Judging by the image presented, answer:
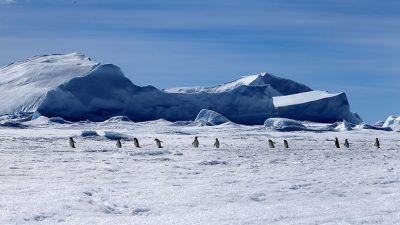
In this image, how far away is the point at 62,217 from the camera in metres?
7.37

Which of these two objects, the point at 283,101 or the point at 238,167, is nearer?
the point at 238,167

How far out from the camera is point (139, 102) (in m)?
71.7

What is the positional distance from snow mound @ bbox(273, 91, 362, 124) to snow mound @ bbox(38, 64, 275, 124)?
5836 millimetres

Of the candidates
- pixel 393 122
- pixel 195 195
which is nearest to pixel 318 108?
pixel 393 122

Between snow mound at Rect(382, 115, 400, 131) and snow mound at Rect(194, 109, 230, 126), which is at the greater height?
snow mound at Rect(194, 109, 230, 126)

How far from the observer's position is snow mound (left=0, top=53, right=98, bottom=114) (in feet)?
281

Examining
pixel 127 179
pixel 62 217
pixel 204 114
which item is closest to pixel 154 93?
pixel 204 114

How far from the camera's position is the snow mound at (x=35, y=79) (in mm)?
85625

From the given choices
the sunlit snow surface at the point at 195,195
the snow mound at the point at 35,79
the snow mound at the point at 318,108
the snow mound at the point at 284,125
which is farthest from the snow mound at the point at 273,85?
the sunlit snow surface at the point at 195,195

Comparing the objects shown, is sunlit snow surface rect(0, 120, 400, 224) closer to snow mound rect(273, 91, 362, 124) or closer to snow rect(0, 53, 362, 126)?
snow rect(0, 53, 362, 126)

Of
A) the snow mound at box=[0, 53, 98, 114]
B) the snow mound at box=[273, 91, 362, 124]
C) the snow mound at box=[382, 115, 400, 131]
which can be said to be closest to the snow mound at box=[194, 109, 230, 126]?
the snow mound at box=[273, 91, 362, 124]

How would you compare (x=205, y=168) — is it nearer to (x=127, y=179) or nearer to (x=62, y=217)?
(x=127, y=179)

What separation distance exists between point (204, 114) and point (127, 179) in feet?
176

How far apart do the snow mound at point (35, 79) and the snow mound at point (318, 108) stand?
25601mm
